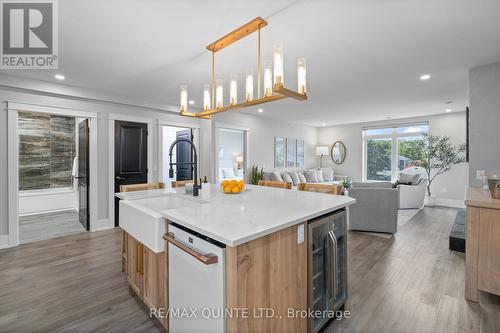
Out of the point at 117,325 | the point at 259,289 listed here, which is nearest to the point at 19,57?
the point at 117,325

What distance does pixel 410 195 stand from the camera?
228 inches

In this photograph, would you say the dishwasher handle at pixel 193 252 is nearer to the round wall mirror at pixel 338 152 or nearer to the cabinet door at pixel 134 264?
the cabinet door at pixel 134 264

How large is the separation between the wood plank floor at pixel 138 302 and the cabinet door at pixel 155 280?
22 centimetres

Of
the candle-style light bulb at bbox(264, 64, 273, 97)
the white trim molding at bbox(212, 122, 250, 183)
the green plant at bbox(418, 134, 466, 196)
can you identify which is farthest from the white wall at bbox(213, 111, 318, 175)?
the candle-style light bulb at bbox(264, 64, 273, 97)

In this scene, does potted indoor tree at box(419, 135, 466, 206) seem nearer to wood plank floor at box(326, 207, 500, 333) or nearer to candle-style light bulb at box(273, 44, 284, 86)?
wood plank floor at box(326, 207, 500, 333)

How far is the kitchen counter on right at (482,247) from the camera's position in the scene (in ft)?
6.66

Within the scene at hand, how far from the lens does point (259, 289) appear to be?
129 cm

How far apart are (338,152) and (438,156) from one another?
3009 mm


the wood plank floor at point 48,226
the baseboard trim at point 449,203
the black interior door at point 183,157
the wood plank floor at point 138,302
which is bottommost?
the wood plank floor at point 138,302

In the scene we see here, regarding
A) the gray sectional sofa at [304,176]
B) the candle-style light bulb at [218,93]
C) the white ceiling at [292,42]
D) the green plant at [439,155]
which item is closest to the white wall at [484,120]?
the white ceiling at [292,42]

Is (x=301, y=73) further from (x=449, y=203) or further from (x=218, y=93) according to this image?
(x=449, y=203)

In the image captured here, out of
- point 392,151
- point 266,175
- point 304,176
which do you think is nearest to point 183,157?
point 266,175

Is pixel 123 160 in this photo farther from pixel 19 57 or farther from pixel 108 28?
pixel 108 28

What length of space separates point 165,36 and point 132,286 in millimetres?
2402
